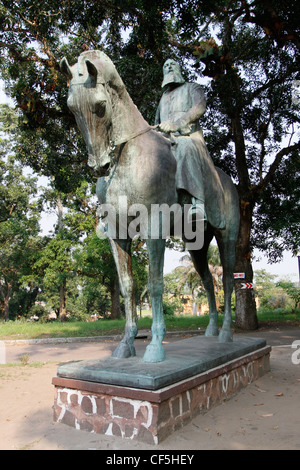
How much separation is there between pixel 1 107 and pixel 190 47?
16.6m

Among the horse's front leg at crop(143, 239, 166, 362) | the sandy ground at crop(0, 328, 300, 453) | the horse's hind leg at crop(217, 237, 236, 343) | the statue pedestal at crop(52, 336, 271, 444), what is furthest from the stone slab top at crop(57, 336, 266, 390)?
the horse's hind leg at crop(217, 237, 236, 343)

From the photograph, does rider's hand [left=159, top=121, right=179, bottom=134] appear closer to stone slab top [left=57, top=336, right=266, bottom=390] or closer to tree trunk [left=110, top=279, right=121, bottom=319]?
stone slab top [left=57, top=336, right=266, bottom=390]

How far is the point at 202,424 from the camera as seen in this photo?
3.33 m

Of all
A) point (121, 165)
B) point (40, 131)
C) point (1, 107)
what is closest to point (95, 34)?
point (40, 131)

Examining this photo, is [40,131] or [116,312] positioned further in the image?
[116,312]

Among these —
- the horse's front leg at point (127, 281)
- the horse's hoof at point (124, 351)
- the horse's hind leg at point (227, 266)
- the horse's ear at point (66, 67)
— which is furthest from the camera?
the horse's hind leg at point (227, 266)

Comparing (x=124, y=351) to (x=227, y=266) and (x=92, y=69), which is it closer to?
(x=227, y=266)

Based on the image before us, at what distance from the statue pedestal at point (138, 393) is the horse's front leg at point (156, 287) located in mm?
187

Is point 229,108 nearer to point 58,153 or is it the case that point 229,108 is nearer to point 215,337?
point 58,153

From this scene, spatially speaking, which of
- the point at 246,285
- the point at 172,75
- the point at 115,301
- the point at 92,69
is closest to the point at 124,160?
the point at 92,69

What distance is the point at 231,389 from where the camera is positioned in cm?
428

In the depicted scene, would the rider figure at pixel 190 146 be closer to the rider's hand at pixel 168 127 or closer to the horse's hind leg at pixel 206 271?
the rider's hand at pixel 168 127

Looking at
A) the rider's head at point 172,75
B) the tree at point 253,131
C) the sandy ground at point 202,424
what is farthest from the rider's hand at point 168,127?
the tree at point 253,131

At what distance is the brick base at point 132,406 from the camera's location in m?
2.91
